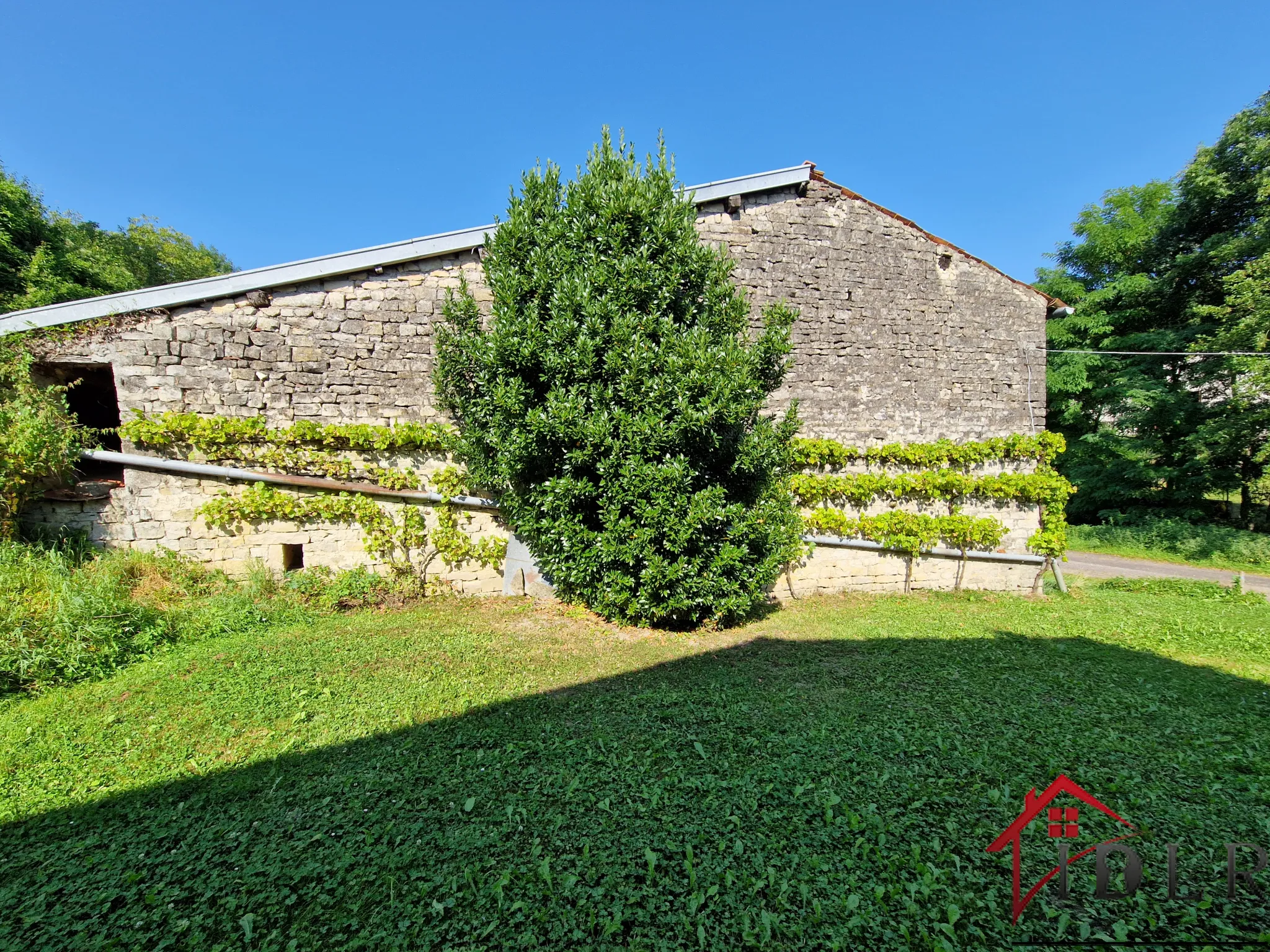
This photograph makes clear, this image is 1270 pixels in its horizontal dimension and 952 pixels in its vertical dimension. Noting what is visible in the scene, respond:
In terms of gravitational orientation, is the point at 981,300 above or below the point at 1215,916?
above

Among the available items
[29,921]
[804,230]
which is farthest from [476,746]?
[804,230]

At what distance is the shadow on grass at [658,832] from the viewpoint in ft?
6.66

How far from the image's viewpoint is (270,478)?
19.4 ft

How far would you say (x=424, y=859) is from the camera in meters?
2.37

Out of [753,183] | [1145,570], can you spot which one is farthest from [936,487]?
[1145,570]

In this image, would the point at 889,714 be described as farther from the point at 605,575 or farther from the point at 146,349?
the point at 146,349

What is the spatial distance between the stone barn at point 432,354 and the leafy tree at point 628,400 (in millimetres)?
1253

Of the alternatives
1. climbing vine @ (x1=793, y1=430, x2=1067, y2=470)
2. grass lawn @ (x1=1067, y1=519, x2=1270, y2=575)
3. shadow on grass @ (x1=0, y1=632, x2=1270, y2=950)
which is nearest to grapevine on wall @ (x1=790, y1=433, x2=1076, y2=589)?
climbing vine @ (x1=793, y1=430, x2=1067, y2=470)

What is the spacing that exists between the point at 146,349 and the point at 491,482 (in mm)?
4193

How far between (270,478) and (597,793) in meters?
5.55

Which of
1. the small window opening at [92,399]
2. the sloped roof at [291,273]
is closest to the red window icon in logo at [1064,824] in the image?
the sloped roof at [291,273]

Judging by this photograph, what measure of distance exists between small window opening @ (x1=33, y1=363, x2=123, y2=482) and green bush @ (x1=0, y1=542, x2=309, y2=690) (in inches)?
40.7

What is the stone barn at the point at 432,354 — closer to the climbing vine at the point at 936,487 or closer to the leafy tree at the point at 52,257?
the climbing vine at the point at 936,487

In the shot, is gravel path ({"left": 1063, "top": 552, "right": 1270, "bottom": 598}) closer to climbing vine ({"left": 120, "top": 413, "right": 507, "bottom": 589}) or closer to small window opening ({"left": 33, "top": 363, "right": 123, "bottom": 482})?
climbing vine ({"left": 120, "top": 413, "right": 507, "bottom": 589})
